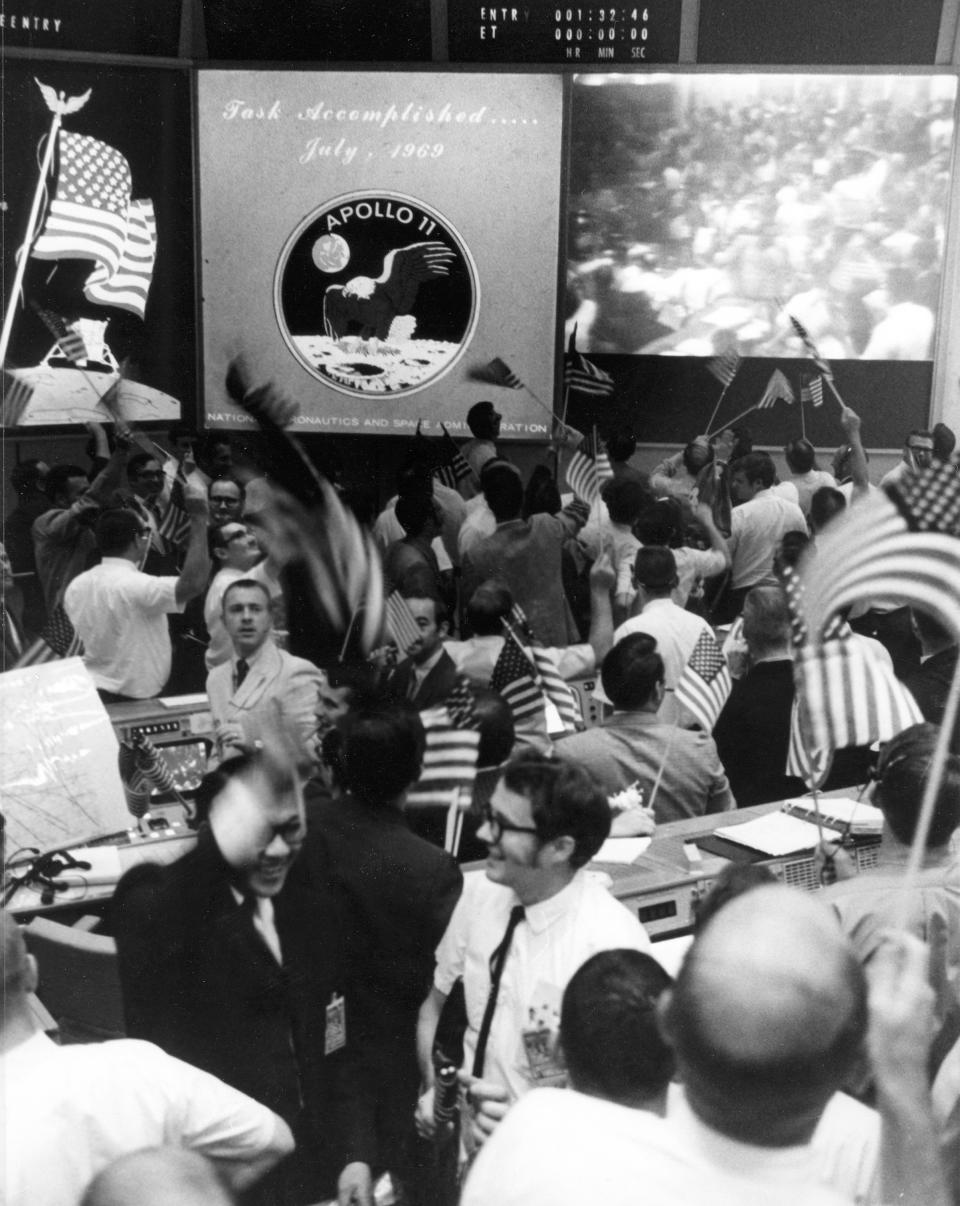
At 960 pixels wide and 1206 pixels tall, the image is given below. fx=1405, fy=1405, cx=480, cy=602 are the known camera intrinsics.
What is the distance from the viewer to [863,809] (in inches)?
164

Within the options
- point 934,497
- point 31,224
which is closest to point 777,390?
point 31,224

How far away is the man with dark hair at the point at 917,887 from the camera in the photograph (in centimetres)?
247

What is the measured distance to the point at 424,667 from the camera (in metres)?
4.35

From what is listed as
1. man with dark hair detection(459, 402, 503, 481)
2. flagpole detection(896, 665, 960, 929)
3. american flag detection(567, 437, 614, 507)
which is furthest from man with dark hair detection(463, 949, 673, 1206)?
man with dark hair detection(459, 402, 503, 481)

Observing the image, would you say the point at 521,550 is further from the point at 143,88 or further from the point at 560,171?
the point at 143,88

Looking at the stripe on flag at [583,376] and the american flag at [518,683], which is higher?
the american flag at [518,683]

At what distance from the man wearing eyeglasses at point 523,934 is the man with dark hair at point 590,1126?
18.0 inches

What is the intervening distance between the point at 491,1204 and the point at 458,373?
9170 mm

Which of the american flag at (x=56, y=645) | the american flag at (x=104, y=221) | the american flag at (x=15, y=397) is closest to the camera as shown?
the american flag at (x=56, y=645)

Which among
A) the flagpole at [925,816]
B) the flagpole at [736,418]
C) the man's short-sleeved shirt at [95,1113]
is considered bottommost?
the flagpole at [736,418]

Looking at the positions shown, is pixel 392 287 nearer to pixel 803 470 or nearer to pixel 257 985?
pixel 803 470

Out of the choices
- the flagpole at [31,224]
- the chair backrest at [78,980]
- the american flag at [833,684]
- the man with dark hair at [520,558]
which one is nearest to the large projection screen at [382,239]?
the flagpole at [31,224]

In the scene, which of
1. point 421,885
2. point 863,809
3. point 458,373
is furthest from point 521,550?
point 458,373

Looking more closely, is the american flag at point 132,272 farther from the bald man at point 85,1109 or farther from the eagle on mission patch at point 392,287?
the bald man at point 85,1109
